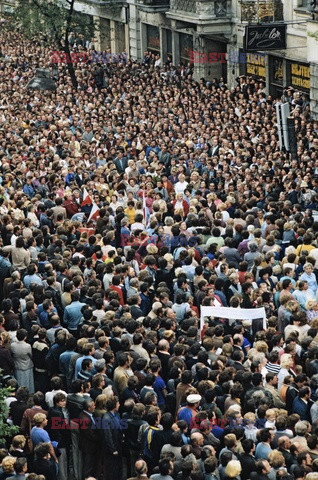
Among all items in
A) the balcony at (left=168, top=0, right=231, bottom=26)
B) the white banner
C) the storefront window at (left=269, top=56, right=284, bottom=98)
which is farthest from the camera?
the balcony at (left=168, top=0, right=231, bottom=26)

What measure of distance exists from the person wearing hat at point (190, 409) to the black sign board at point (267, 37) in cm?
2204

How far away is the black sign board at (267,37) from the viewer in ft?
114

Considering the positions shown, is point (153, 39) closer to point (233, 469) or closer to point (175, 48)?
point (175, 48)

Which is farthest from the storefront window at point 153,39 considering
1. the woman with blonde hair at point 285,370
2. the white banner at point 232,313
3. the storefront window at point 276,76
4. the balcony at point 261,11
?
the woman with blonde hair at point 285,370

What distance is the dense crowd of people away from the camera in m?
13.3

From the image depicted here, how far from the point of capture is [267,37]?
117 feet

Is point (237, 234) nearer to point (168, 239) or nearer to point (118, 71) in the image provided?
point (168, 239)

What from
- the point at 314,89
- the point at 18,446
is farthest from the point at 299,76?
the point at 18,446

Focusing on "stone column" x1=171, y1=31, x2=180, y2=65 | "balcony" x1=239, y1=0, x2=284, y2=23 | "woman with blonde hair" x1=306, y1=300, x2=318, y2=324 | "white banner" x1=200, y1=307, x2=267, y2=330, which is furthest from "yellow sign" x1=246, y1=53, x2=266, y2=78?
"white banner" x1=200, y1=307, x2=267, y2=330

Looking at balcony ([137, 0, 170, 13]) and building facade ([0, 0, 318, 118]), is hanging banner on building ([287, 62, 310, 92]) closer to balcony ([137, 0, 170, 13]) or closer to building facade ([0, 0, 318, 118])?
building facade ([0, 0, 318, 118])

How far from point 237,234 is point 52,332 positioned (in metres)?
5.36

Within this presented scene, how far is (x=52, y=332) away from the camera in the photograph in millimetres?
16484

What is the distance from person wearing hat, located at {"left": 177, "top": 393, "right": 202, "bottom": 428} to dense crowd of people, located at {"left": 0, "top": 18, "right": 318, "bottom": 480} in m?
0.03

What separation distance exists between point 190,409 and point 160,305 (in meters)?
3.26
